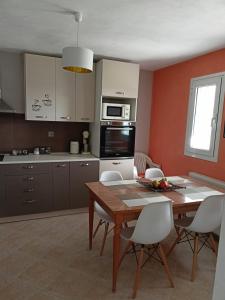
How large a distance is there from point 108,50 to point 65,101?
39.2 inches

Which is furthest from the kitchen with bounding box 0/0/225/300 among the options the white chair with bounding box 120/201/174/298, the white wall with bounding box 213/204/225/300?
the white wall with bounding box 213/204/225/300

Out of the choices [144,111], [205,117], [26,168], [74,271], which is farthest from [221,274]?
[144,111]

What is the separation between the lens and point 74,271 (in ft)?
7.16

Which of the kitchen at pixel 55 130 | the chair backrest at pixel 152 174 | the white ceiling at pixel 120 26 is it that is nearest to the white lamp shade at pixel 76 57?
the white ceiling at pixel 120 26

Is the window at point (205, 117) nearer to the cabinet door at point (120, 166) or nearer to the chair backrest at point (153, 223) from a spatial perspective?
the cabinet door at point (120, 166)

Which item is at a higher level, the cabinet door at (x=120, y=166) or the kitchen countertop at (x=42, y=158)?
the kitchen countertop at (x=42, y=158)

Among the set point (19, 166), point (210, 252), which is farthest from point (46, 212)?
point (210, 252)

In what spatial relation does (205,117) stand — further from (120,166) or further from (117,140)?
(120,166)

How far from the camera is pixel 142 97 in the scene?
170 inches

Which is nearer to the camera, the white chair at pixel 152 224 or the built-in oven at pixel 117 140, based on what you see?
the white chair at pixel 152 224

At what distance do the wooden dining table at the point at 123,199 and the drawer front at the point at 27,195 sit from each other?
112cm

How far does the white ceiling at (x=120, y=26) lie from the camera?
1902 millimetres

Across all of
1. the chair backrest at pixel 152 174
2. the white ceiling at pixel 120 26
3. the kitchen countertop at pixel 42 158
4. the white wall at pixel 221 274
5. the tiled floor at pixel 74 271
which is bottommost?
the tiled floor at pixel 74 271

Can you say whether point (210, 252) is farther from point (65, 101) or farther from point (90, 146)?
point (65, 101)
